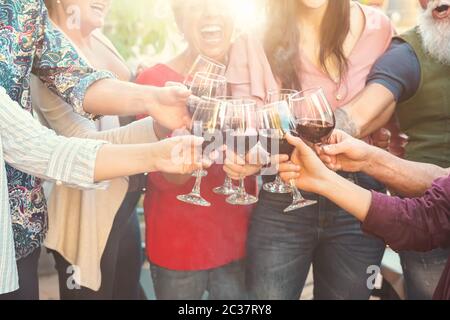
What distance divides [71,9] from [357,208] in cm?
76

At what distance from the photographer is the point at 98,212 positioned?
1209mm

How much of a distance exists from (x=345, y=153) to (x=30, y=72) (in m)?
0.63

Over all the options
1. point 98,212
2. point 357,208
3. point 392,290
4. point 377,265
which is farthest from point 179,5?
point 392,290

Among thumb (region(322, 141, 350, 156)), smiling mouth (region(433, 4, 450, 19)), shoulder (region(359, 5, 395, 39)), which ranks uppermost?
smiling mouth (region(433, 4, 450, 19))

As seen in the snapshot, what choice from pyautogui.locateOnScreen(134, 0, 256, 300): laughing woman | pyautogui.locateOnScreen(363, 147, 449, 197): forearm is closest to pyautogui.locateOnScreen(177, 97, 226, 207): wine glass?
pyautogui.locateOnScreen(134, 0, 256, 300): laughing woman

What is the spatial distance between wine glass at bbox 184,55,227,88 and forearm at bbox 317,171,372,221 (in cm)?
36

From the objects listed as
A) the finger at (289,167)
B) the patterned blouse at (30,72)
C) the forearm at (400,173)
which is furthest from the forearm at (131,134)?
the forearm at (400,173)

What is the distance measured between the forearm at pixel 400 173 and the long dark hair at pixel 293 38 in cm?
22

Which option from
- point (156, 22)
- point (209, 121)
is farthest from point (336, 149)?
point (156, 22)

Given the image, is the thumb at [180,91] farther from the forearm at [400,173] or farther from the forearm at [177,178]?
the forearm at [400,173]

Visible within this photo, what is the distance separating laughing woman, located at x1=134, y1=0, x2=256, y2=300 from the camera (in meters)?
1.16

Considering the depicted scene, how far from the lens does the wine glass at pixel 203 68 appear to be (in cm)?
108

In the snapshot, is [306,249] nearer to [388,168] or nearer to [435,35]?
[388,168]

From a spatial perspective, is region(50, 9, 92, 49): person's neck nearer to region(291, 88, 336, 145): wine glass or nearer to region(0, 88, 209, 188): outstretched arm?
region(0, 88, 209, 188): outstretched arm
